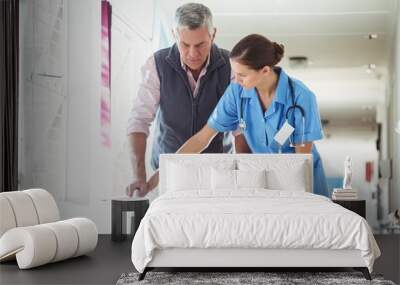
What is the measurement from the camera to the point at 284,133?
712 centimetres

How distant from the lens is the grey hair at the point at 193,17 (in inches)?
290

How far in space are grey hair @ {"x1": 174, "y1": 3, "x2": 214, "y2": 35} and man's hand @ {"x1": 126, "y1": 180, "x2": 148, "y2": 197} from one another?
5.70 ft

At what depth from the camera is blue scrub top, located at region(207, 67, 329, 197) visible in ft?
23.4

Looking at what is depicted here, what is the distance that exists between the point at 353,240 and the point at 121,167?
3.36 meters

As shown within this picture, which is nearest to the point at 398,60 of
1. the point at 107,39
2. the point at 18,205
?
the point at 107,39

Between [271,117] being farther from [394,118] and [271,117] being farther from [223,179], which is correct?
[394,118]

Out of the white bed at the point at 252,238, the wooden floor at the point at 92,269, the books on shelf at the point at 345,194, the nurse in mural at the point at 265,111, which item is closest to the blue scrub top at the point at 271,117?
the nurse in mural at the point at 265,111

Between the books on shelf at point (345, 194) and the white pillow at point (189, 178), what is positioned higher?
the white pillow at point (189, 178)

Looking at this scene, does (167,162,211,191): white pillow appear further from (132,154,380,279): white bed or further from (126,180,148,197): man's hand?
(132,154,380,279): white bed

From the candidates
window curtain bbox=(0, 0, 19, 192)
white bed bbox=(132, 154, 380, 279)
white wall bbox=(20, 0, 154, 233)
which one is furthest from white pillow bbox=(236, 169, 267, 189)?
window curtain bbox=(0, 0, 19, 192)

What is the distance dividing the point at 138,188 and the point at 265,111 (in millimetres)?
1654

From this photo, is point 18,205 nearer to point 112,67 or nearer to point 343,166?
point 112,67

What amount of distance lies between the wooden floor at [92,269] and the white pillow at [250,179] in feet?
4.21

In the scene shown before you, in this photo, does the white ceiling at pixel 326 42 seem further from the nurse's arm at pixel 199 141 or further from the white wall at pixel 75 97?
the white wall at pixel 75 97
